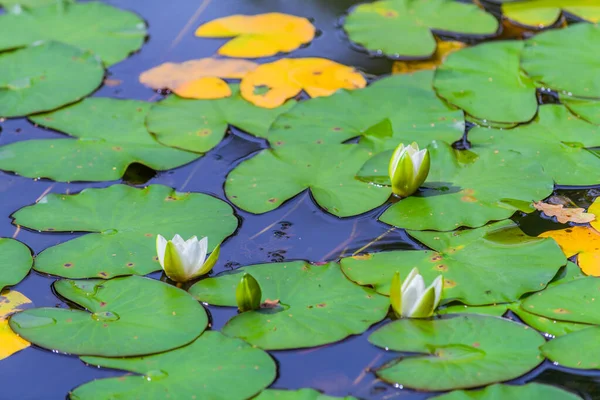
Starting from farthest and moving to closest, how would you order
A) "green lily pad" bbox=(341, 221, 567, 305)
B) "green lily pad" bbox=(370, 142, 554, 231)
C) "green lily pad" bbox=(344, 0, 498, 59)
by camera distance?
"green lily pad" bbox=(344, 0, 498, 59) → "green lily pad" bbox=(370, 142, 554, 231) → "green lily pad" bbox=(341, 221, 567, 305)

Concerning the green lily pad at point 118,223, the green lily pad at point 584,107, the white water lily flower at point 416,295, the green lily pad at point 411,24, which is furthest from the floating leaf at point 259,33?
the white water lily flower at point 416,295

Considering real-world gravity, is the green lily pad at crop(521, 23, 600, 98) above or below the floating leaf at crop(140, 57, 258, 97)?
above

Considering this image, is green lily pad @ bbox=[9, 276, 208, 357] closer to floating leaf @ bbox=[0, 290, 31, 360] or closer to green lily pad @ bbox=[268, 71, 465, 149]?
floating leaf @ bbox=[0, 290, 31, 360]

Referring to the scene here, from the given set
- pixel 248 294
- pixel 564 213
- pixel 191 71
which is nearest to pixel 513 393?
pixel 248 294

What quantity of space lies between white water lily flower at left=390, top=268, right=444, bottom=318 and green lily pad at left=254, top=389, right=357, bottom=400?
33 cm

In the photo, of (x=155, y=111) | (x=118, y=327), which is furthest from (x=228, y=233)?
(x=155, y=111)

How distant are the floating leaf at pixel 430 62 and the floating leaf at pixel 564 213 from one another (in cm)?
103

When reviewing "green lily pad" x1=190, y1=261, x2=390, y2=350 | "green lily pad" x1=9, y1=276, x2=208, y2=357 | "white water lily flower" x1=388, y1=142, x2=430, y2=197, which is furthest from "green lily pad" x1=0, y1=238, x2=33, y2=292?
"white water lily flower" x1=388, y1=142, x2=430, y2=197

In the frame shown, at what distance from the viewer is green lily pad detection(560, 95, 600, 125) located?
2.79 meters

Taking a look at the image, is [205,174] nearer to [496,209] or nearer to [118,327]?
[118,327]

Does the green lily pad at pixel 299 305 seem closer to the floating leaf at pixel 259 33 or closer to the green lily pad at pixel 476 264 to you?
the green lily pad at pixel 476 264

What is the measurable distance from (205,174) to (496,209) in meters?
1.02

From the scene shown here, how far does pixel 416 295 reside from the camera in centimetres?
195

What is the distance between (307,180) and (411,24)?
1324 millimetres
